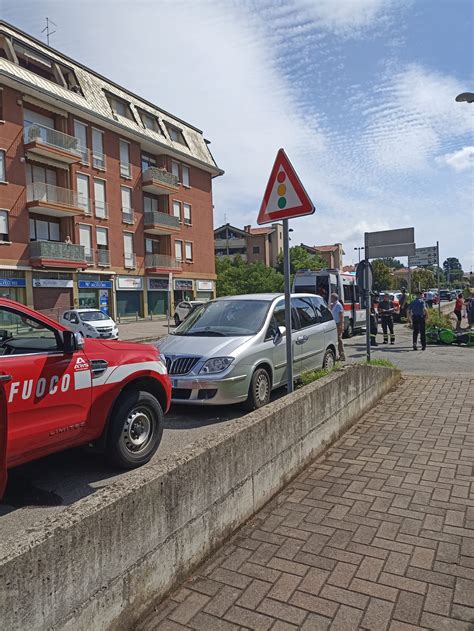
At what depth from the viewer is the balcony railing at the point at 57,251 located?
96.7ft

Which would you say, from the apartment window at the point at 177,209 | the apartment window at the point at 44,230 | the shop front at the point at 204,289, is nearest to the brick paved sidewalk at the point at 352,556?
the apartment window at the point at 44,230

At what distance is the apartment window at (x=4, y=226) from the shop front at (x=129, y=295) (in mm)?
8977

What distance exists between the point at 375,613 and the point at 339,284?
56.9ft

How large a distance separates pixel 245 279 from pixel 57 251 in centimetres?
2913

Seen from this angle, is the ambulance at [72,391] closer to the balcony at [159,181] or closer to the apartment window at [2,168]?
the apartment window at [2,168]

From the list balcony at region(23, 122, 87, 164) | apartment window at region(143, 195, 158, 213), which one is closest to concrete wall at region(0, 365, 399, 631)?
balcony at region(23, 122, 87, 164)

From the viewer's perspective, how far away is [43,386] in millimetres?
3721

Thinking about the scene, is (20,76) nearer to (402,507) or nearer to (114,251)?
(114,251)

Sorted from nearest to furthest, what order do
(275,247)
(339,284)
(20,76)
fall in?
1. (339,284)
2. (20,76)
3. (275,247)

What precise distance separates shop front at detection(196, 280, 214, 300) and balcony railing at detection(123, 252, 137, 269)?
8.34 meters

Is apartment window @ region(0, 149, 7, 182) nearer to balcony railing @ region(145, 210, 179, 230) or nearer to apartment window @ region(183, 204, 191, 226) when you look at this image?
balcony railing @ region(145, 210, 179, 230)

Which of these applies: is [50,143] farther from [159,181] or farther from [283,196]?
[283,196]

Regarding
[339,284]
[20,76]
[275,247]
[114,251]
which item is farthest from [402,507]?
[275,247]

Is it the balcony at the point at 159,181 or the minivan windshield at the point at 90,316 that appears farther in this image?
the balcony at the point at 159,181
